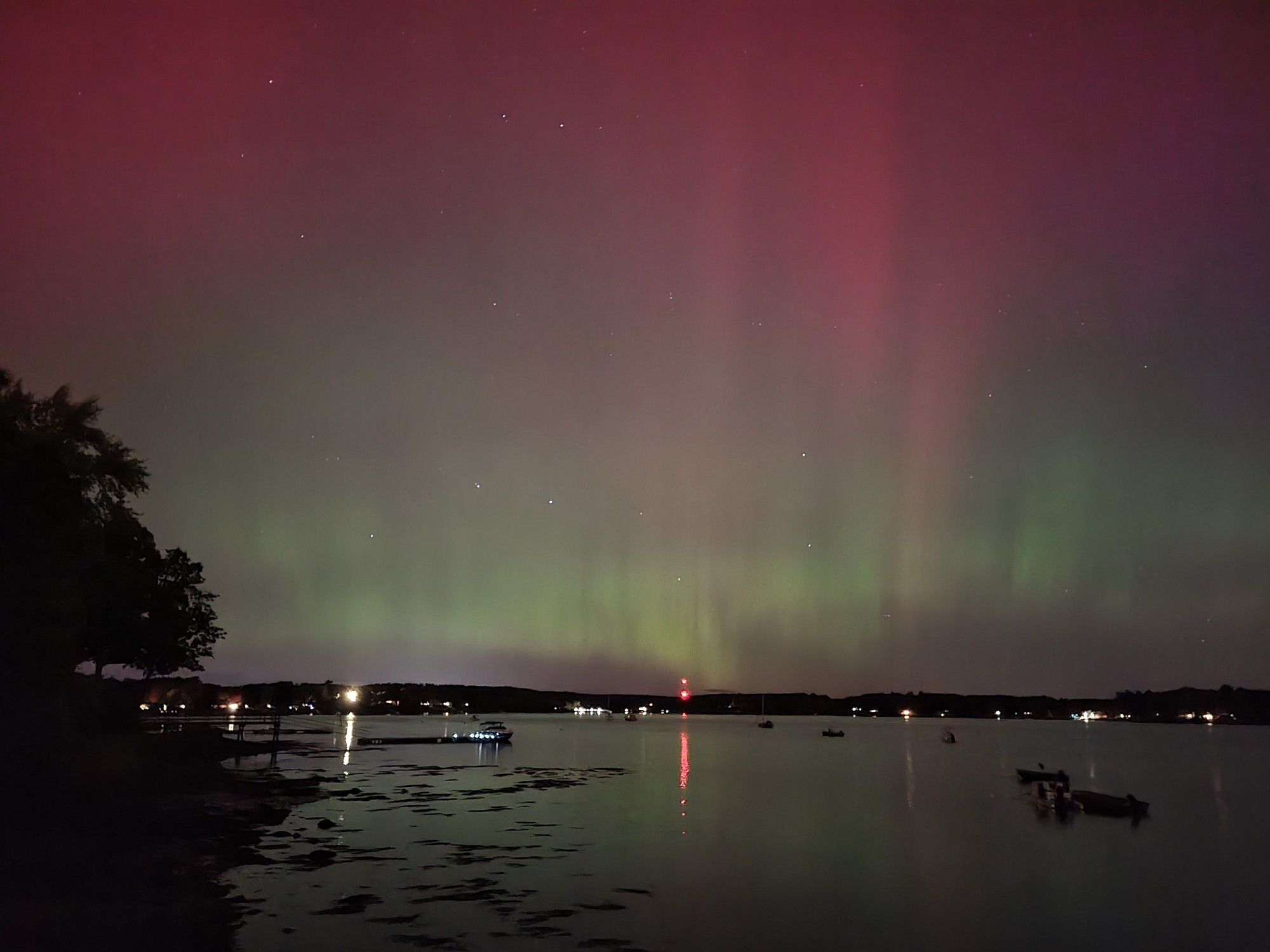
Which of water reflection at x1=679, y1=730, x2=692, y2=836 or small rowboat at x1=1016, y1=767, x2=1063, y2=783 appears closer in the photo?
water reflection at x1=679, y1=730, x2=692, y2=836

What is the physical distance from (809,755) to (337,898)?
11570 centimetres

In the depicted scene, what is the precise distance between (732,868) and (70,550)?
29798 millimetres

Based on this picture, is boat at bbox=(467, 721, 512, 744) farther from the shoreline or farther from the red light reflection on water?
the shoreline

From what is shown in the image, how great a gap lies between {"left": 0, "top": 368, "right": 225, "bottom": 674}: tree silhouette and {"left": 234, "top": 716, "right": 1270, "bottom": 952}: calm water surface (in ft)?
40.8

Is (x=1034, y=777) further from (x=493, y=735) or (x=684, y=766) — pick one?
(x=493, y=735)

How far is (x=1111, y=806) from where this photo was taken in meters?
64.1

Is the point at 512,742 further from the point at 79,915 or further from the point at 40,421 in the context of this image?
the point at 79,915

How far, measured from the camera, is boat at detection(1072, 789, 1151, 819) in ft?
208

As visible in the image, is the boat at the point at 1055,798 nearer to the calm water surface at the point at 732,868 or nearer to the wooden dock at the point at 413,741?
the calm water surface at the point at 732,868

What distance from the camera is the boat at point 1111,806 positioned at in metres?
63.5

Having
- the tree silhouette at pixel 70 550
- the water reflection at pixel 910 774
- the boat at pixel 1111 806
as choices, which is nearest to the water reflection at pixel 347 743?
the tree silhouette at pixel 70 550

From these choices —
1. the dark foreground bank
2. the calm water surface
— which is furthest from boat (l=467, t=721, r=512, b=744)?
the dark foreground bank

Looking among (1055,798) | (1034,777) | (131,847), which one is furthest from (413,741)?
(131,847)

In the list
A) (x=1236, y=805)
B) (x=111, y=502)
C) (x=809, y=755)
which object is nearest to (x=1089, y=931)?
(x=111, y=502)
